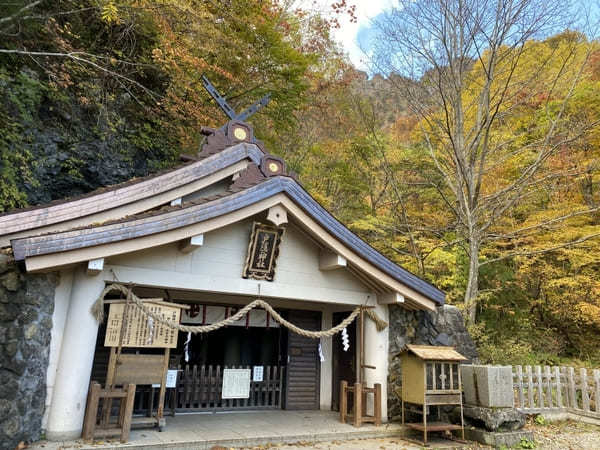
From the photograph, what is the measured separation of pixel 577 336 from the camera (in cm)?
1588

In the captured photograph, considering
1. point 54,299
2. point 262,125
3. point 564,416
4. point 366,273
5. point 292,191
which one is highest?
point 262,125

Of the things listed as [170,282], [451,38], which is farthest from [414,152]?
[170,282]

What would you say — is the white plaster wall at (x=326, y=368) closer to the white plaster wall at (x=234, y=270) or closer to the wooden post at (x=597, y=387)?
the white plaster wall at (x=234, y=270)

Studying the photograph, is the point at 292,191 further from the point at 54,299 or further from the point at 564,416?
the point at 564,416

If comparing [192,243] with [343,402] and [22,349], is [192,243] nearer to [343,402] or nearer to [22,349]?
[22,349]

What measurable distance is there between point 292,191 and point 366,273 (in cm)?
251

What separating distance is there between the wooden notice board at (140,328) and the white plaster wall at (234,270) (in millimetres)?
457

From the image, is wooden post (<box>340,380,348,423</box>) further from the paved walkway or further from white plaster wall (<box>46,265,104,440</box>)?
white plaster wall (<box>46,265,104,440</box>)

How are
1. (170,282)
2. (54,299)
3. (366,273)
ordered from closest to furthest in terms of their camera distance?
(54,299)
(170,282)
(366,273)

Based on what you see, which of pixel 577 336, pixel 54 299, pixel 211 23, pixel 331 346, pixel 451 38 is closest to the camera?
pixel 54 299

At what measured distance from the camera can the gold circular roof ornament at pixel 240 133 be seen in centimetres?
1041

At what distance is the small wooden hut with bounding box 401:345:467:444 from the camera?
7.82 meters

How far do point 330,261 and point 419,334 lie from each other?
3185 millimetres

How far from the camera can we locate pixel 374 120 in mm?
17438
